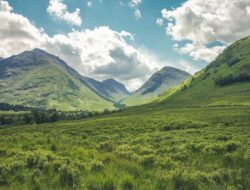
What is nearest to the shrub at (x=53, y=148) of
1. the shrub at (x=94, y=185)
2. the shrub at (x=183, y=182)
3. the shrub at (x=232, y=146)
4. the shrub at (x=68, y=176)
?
the shrub at (x=68, y=176)

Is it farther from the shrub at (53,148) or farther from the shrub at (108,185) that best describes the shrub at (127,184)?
the shrub at (53,148)

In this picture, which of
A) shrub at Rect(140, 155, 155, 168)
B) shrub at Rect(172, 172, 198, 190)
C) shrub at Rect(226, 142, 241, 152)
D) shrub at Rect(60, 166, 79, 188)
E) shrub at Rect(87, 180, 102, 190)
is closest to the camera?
shrub at Rect(87, 180, 102, 190)

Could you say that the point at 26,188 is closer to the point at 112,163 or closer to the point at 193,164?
the point at 112,163

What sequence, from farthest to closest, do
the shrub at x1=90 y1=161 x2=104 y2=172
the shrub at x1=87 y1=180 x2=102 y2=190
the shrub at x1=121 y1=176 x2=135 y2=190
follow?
the shrub at x1=90 y1=161 x2=104 y2=172 → the shrub at x1=121 y1=176 x2=135 y2=190 → the shrub at x1=87 y1=180 x2=102 y2=190

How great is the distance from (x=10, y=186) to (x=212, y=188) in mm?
7041

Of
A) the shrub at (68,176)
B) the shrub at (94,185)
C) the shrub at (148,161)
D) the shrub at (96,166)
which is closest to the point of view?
the shrub at (94,185)

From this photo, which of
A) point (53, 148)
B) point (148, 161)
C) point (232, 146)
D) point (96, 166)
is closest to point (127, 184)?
point (96, 166)

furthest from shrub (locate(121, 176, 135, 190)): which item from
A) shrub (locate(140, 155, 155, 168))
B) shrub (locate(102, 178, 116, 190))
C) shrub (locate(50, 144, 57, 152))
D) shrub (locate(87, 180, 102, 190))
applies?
shrub (locate(50, 144, 57, 152))

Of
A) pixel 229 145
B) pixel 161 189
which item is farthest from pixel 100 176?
pixel 229 145

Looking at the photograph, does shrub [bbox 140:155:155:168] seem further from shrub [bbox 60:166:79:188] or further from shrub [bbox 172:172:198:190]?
shrub [bbox 60:166:79:188]

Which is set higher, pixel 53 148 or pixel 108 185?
pixel 53 148

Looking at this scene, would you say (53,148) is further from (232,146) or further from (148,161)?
(232,146)

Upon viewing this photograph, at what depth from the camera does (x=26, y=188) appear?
30.7ft

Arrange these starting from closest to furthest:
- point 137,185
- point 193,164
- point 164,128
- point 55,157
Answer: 1. point 137,185
2. point 55,157
3. point 193,164
4. point 164,128
